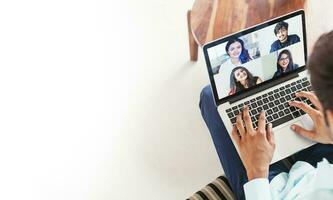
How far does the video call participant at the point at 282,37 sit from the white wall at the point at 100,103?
541 mm

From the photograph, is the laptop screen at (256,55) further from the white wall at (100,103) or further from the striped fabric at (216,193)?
the white wall at (100,103)

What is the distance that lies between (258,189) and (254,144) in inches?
4.7

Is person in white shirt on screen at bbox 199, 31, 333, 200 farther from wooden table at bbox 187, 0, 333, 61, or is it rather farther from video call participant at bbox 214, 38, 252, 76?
wooden table at bbox 187, 0, 333, 61

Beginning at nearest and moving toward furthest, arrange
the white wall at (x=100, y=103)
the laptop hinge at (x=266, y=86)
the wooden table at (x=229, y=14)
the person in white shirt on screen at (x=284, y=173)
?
the person in white shirt on screen at (x=284, y=173) → the laptop hinge at (x=266, y=86) → the wooden table at (x=229, y=14) → the white wall at (x=100, y=103)

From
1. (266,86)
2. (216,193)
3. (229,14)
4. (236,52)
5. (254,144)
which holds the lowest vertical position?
(216,193)

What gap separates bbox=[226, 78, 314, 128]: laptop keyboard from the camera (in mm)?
1093

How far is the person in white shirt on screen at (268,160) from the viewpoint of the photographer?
92cm

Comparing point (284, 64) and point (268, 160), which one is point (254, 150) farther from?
point (284, 64)

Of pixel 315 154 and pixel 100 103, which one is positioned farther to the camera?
pixel 100 103

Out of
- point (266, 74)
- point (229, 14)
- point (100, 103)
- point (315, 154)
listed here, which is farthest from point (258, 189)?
point (100, 103)

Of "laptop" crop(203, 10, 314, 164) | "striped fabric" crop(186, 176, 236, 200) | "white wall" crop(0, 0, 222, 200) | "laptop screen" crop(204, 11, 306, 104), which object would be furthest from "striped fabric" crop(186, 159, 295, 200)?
"white wall" crop(0, 0, 222, 200)

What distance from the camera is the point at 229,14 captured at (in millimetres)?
1327

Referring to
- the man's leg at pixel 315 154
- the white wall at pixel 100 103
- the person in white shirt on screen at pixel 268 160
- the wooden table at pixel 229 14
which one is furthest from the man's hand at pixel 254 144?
the white wall at pixel 100 103

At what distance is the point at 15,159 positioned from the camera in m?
1.54
